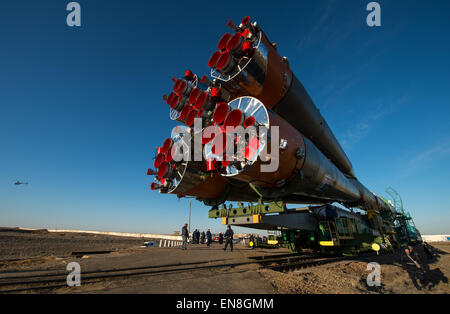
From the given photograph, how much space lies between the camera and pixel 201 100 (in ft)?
18.2

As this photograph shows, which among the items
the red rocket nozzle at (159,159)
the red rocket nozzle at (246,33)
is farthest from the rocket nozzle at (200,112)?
the red rocket nozzle at (246,33)

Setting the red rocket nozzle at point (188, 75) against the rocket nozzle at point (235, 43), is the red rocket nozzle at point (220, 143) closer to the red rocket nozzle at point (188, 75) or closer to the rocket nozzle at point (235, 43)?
the rocket nozzle at point (235, 43)

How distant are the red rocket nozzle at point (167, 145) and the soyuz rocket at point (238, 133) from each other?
0.03 meters

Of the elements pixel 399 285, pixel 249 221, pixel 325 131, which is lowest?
pixel 399 285

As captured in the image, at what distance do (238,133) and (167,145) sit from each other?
8.20 ft

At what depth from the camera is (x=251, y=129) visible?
4.35m

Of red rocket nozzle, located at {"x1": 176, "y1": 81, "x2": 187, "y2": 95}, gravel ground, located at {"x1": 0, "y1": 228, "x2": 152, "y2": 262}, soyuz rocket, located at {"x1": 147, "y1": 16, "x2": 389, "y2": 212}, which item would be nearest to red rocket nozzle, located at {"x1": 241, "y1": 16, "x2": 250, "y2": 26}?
soyuz rocket, located at {"x1": 147, "y1": 16, "x2": 389, "y2": 212}

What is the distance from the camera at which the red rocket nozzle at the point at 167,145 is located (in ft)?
19.4
